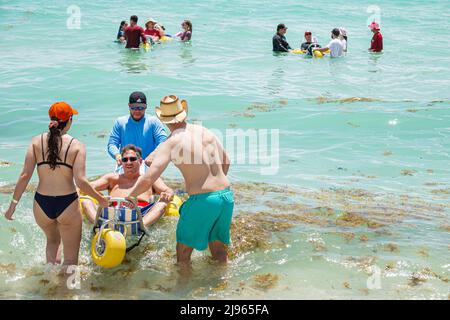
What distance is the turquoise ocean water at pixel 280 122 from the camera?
20.7ft

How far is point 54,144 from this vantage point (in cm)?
550

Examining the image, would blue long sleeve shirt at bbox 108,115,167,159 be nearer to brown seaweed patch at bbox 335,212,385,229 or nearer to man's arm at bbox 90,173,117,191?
man's arm at bbox 90,173,117,191

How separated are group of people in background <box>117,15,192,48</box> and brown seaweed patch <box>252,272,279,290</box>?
16148mm

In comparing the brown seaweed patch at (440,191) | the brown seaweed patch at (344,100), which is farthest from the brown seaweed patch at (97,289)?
the brown seaweed patch at (344,100)

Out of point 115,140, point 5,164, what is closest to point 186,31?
point 5,164

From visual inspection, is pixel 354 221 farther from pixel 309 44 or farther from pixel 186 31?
pixel 186 31

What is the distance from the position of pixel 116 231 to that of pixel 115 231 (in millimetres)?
36

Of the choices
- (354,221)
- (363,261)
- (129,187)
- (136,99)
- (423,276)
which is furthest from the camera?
(354,221)

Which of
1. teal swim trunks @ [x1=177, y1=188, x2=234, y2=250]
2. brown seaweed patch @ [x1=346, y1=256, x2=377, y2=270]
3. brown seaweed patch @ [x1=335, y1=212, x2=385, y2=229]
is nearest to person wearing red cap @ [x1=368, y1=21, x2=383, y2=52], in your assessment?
brown seaweed patch @ [x1=335, y1=212, x2=385, y2=229]

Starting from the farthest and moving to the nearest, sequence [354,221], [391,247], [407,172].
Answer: [407,172] → [354,221] → [391,247]

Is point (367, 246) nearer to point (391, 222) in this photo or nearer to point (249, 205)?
point (391, 222)

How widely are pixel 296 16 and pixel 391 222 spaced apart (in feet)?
89.0

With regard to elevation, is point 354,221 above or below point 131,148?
below

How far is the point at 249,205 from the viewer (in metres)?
8.64
